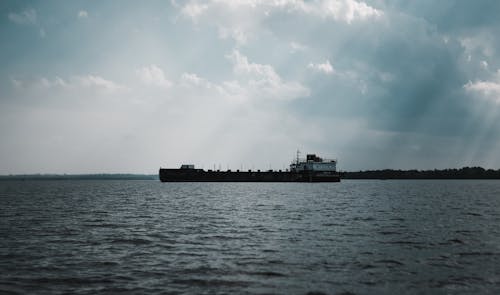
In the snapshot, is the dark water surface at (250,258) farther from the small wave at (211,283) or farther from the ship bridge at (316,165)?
the ship bridge at (316,165)

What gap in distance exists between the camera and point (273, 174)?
552ft

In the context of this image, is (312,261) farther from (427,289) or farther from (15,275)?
(15,275)

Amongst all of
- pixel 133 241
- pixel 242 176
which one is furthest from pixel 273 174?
pixel 133 241

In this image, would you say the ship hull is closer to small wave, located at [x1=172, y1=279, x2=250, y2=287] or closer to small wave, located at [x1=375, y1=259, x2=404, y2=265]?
small wave, located at [x1=375, y1=259, x2=404, y2=265]

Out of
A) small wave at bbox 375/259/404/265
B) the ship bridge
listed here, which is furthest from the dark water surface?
the ship bridge

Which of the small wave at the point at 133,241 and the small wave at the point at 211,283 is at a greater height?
the small wave at the point at 211,283

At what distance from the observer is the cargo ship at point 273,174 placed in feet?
519

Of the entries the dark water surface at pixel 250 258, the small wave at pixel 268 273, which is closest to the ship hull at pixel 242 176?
the dark water surface at pixel 250 258

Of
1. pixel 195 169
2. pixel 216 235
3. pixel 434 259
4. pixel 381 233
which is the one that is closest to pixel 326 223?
pixel 381 233

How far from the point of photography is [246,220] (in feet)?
110

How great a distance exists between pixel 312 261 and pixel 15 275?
11549mm

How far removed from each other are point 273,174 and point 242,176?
13.0 meters

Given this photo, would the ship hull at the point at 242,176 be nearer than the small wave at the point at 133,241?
No

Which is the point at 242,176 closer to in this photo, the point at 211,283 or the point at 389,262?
the point at 389,262
